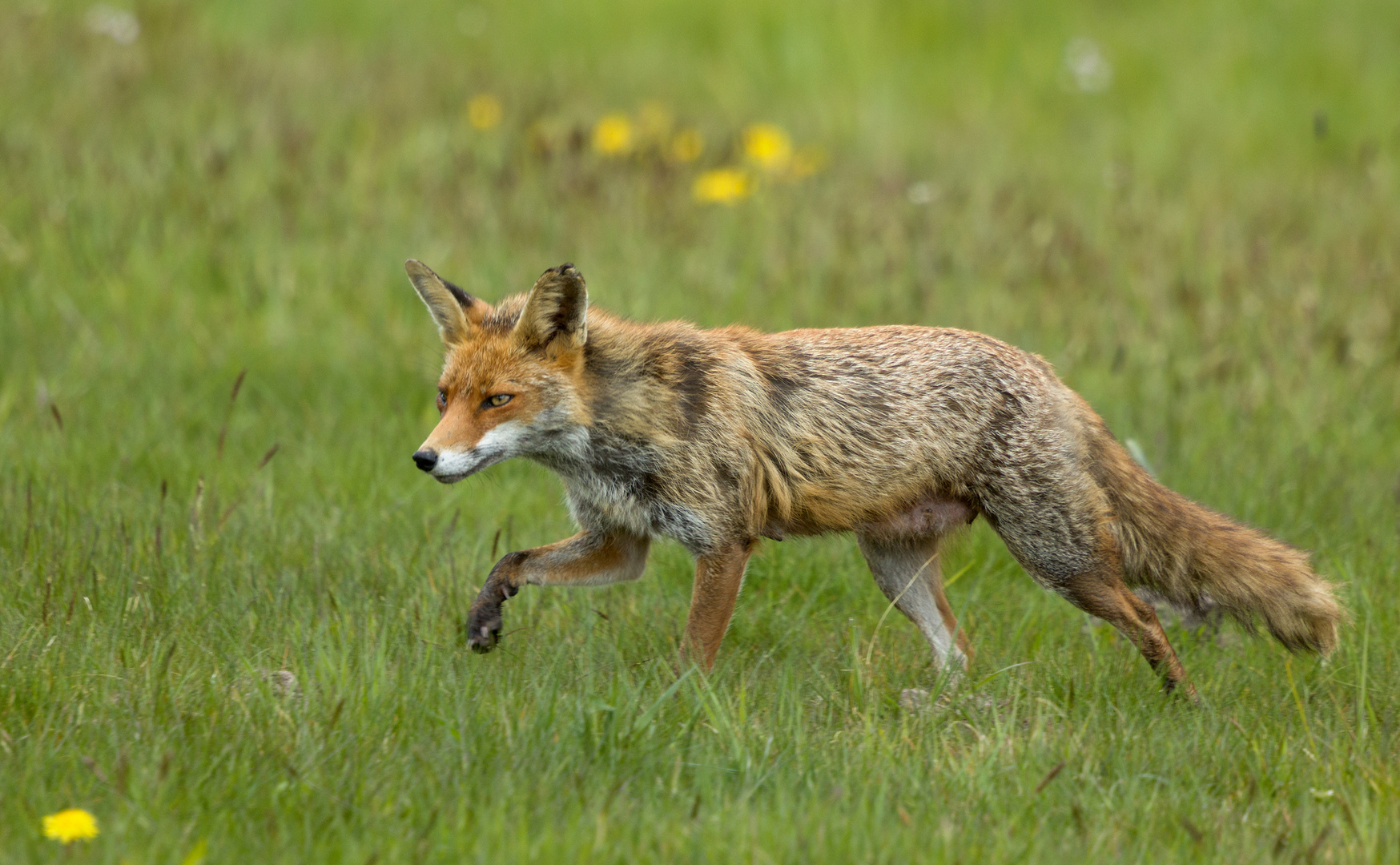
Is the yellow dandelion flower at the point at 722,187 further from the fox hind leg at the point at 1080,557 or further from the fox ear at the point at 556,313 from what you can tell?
the fox hind leg at the point at 1080,557

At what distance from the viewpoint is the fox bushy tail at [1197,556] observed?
5.14 meters

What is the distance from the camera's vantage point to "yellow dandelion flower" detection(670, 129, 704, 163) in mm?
11492

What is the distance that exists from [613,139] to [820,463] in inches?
272

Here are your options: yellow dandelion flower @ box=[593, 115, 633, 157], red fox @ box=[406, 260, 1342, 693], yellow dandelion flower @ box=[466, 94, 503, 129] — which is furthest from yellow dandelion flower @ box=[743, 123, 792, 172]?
red fox @ box=[406, 260, 1342, 693]

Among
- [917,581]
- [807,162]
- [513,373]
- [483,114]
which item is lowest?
[917,581]

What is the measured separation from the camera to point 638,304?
8.75m

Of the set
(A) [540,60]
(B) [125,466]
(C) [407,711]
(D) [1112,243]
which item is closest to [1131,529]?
(C) [407,711]

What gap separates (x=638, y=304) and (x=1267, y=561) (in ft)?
15.2

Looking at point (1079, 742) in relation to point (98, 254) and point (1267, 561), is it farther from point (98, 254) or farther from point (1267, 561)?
point (98, 254)

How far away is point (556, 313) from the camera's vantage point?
193 inches

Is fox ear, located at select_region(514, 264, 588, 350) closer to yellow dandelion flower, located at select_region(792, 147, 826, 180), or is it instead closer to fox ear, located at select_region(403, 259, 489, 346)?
fox ear, located at select_region(403, 259, 489, 346)

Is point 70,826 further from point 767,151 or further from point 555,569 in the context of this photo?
point 767,151

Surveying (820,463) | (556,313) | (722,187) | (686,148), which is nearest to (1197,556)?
(820,463)

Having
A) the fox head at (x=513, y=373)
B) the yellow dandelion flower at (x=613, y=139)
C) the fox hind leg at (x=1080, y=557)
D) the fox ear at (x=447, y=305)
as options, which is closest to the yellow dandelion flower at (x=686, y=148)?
the yellow dandelion flower at (x=613, y=139)
